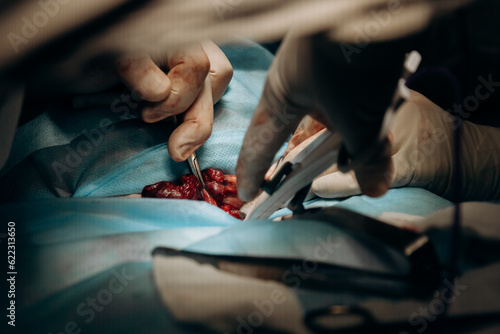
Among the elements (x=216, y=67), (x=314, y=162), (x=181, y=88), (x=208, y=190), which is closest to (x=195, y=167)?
(x=208, y=190)

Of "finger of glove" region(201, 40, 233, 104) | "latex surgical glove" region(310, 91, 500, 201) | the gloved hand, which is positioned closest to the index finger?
the gloved hand

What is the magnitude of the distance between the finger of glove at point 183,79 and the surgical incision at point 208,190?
359 mm

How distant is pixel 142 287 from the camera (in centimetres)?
81

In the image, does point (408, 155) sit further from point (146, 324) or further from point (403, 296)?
point (146, 324)

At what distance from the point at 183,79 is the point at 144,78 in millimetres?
187

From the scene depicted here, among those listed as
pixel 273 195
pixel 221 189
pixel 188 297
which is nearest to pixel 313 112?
pixel 273 195

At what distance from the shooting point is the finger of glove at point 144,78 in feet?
4.19

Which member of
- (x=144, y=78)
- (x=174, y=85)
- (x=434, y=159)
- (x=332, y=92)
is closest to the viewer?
(x=332, y=92)

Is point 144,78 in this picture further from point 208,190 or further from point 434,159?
point 434,159

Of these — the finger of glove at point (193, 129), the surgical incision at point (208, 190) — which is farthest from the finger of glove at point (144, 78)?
the surgical incision at point (208, 190)

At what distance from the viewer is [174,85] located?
1438 millimetres

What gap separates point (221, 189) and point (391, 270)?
106cm

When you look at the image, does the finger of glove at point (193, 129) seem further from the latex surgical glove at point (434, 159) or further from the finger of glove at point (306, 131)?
the latex surgical glove at point (434, 159)

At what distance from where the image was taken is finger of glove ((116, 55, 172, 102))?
4.19 feet
